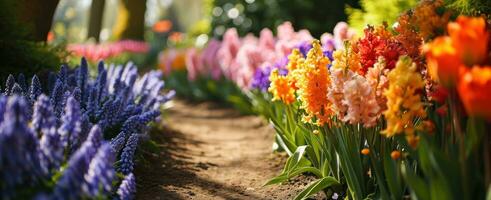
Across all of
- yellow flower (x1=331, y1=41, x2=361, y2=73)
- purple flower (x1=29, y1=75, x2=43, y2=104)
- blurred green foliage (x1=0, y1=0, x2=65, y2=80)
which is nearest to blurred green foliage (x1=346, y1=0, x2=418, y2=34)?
yellow flower (x1=331, y1=41, x2=361, y2=73)

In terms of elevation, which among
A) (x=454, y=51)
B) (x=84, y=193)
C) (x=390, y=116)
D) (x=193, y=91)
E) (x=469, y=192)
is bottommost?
(x=193, y=91)

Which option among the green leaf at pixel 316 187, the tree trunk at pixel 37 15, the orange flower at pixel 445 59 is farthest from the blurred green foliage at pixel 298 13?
the orange flower at pixel 445 59

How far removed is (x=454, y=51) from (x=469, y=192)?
598 millimetres

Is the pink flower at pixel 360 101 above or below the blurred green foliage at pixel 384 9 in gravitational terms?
below

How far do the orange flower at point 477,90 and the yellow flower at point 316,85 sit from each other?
1.23 metres

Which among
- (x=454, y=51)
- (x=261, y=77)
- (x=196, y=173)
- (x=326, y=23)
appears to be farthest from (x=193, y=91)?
(x=454, y=51)

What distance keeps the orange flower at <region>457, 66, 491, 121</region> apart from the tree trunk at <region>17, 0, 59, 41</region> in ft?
13.6

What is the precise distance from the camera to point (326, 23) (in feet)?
34.6

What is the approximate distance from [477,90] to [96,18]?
16.6m

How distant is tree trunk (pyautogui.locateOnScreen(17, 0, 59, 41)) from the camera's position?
18.1ft

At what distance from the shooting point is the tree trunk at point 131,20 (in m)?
16.4

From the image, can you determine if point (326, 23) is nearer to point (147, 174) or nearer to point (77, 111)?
point (147, 174)

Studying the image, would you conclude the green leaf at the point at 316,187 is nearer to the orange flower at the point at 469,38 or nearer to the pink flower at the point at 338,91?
the pink flower at the point at 338,91

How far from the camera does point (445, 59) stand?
8.00ft
